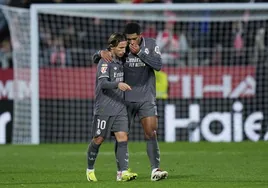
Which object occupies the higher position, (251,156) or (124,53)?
(124,53)

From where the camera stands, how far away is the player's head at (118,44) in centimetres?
1242

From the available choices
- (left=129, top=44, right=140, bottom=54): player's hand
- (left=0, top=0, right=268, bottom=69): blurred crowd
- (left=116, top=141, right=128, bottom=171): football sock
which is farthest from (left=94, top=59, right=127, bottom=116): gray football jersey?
(left=0, top=0, right=268, bottom=69): blurred crowd

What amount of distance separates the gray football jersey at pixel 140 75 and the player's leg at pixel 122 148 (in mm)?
512

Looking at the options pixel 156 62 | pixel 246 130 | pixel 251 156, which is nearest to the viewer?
pixel 156 62

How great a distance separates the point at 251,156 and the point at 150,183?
524 centimetres

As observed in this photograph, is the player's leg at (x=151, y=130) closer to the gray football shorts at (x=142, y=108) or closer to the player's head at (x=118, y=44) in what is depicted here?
the gray football shorts at (x=142, y=108)

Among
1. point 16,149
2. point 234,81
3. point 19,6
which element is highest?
point 19,6

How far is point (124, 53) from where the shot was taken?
12852 millimetres

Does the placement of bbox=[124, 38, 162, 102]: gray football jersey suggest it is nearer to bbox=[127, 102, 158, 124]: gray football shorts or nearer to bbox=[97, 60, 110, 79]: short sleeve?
bbox=[127, 102, 158, 124]: gray football shorts

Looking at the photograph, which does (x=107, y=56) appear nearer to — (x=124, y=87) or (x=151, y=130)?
(x=124, y=87)

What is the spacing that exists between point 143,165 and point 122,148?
3.24 m

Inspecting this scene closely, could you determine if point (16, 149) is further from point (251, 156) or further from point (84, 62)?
point (251, 156)

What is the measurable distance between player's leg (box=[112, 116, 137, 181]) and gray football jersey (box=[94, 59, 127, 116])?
0.13 m

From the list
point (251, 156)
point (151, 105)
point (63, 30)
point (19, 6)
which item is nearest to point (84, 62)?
point (63, 30)
